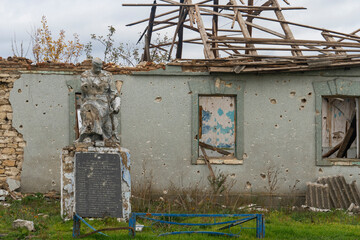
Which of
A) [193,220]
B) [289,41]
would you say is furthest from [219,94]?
[193,220]

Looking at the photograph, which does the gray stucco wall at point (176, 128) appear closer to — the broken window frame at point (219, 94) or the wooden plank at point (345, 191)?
the broken window frame at point (219, 94)

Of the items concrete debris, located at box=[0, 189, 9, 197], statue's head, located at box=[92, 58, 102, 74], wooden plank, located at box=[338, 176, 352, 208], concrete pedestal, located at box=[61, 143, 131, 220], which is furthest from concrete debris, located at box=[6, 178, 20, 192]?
wooden plank, located at box=[338, 176, 352, 208]

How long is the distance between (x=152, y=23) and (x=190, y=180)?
567cm

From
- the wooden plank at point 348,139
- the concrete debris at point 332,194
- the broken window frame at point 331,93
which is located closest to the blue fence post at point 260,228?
the concrete debris at point 332,194

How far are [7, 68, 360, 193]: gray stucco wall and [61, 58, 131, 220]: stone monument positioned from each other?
10.0 ft

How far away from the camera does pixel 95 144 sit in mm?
8719

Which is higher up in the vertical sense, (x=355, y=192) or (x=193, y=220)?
(x=355, y=192)

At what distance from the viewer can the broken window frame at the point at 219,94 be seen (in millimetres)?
12023

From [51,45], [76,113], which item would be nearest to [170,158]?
[76,113]

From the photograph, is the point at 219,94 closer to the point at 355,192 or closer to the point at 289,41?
the point at 289,41

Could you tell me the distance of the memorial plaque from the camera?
8.51 m

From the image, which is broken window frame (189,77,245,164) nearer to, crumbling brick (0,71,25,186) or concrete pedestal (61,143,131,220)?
concrete pedestal (61,143,131,220)

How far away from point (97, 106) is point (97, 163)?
3.18 ft

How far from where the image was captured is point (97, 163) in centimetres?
862
